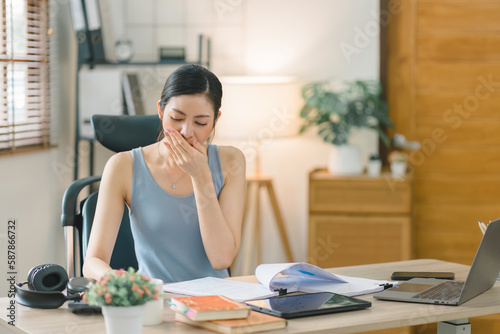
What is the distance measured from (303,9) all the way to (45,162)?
1694 millimetres

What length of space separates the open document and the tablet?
0.06m

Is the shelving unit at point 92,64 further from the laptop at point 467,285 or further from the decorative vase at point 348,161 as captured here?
the laptop at point 467,285

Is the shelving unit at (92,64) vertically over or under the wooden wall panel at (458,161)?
over

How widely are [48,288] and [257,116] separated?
2.17 metres

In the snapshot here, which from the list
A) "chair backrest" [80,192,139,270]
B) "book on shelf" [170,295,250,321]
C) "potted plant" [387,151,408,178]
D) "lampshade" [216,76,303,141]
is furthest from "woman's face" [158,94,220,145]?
"potted plant" [387,151,408,178]

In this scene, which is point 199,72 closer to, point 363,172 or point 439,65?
point 363,172

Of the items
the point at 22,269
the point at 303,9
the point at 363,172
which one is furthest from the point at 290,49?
the point at 22,269

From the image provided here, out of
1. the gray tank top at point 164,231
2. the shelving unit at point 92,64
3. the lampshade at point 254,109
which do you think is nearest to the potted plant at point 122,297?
the gray tank top at point 164,231

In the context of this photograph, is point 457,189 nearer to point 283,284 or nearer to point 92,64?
point 92,64

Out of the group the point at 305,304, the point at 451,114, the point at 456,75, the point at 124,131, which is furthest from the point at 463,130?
the point at 305,304

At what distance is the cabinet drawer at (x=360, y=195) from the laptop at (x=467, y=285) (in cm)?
183

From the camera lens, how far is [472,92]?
3.83 m

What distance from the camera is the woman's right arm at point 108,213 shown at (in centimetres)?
176

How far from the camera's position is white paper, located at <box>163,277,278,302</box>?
1555 millimetres
